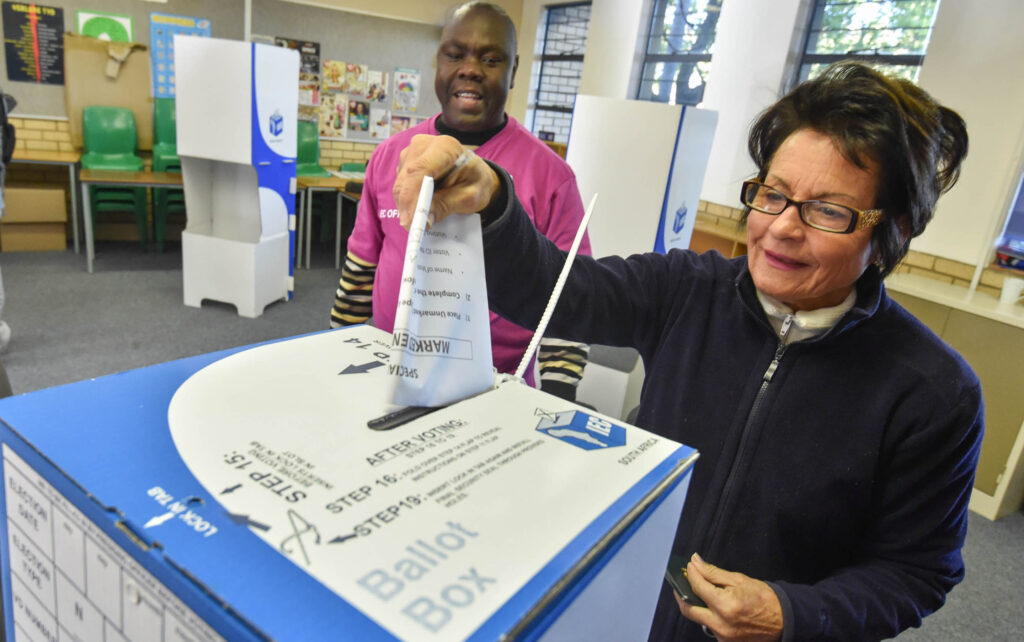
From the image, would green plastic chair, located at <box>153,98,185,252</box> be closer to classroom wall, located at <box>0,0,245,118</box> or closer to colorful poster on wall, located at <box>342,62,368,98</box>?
classroom wall, located at <box>0,0,245,118</box>

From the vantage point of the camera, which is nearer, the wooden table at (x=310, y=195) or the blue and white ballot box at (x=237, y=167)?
the blue and white ballot box at (x=237, y=167)

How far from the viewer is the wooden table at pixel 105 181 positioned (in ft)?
13.9

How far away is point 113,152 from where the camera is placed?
16.7 ft

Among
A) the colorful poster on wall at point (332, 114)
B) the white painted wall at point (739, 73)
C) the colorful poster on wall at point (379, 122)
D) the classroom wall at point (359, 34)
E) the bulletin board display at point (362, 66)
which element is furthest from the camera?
the colorful poster on wall at point (379, 122)

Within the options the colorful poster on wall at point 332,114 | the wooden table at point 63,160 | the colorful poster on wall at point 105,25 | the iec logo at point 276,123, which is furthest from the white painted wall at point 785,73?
→ the wooden table at point 63,160

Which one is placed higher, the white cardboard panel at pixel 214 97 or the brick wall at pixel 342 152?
the white cardboard panel at pixel 214 97

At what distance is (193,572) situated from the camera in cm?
30

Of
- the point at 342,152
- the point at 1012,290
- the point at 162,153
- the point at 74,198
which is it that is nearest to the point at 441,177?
the point at 1012,290

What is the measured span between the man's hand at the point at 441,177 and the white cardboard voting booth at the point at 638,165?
156 centimetres

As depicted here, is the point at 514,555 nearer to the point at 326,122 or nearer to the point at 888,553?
the point at 888,553

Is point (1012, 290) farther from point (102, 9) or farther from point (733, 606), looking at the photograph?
point (102, 9)

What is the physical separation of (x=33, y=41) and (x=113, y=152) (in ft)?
3.06

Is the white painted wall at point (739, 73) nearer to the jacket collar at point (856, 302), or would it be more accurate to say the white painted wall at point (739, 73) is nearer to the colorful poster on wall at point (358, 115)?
the colorful poster on wall at point (358, 115)

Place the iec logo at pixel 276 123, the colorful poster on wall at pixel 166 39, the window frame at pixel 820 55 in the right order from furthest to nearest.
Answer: the colorful poster on wall at pixel 166 39 → the window frame at pixel 820 55 → the iec logo at pixel 276 123
